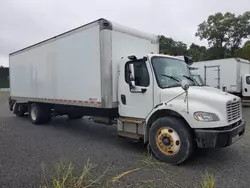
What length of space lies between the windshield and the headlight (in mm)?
966

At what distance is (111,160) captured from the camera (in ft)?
15.8

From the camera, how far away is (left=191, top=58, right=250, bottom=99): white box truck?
15.0m

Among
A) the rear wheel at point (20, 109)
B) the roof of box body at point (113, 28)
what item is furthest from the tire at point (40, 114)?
the roof of box body at point (113, 28)

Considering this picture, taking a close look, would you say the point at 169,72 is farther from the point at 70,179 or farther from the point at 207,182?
the point at 70,179

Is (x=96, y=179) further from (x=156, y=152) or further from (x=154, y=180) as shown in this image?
(x=156, y=152)

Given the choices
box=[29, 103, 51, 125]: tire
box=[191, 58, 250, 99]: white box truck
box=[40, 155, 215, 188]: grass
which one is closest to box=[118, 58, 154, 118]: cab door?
box=[40, 155, 215, 188]: grass

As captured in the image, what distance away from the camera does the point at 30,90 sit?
928 cm

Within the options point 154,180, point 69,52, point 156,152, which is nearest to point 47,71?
point 69,52

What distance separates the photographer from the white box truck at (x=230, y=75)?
592 inches

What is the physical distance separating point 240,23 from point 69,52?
33320 millimetres

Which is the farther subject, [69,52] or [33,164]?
[69,52]

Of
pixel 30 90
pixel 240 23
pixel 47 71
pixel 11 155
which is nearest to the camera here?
pixel 11 155

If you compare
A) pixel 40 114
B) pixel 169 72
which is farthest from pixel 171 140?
pixel 40 114

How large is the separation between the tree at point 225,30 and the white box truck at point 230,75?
20436 mm
